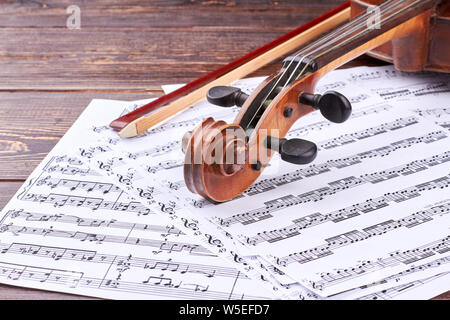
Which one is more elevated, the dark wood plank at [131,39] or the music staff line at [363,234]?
the dark wood plank at [131,39]

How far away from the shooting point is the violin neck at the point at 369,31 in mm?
1027

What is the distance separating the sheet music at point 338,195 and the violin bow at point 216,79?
2 centimetres

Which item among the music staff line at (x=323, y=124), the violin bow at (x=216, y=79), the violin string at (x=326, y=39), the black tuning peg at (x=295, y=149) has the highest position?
the violin string at (x=326, y=39)

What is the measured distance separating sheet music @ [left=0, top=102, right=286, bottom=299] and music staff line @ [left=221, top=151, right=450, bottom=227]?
0.09 meters

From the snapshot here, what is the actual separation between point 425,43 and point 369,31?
0.17 meters

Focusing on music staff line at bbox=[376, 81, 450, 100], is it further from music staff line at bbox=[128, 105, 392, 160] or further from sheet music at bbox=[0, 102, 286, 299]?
sheet music at bbox=[0, 102, 286, 299]

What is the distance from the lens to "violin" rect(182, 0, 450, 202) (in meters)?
0.85

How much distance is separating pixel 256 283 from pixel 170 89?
1.88 ft

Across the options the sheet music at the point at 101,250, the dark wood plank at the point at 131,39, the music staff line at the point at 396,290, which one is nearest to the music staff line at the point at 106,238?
the sheet music at the point at 101,250

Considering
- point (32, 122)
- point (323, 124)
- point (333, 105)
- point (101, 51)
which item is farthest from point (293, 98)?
point (101, 51)

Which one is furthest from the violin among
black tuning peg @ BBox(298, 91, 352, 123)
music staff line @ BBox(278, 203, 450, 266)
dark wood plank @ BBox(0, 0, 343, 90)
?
dark wood plank @ BBox(0, 0, 343, 90)

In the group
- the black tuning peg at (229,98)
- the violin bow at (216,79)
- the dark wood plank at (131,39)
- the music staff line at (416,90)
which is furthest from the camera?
the dark wood plank at (131,39)

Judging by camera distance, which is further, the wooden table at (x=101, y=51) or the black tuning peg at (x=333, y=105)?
the wooden table at (x=101, y=51)

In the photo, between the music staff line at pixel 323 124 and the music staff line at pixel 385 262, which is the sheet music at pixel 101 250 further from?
the music staff line at pixel 323 124
